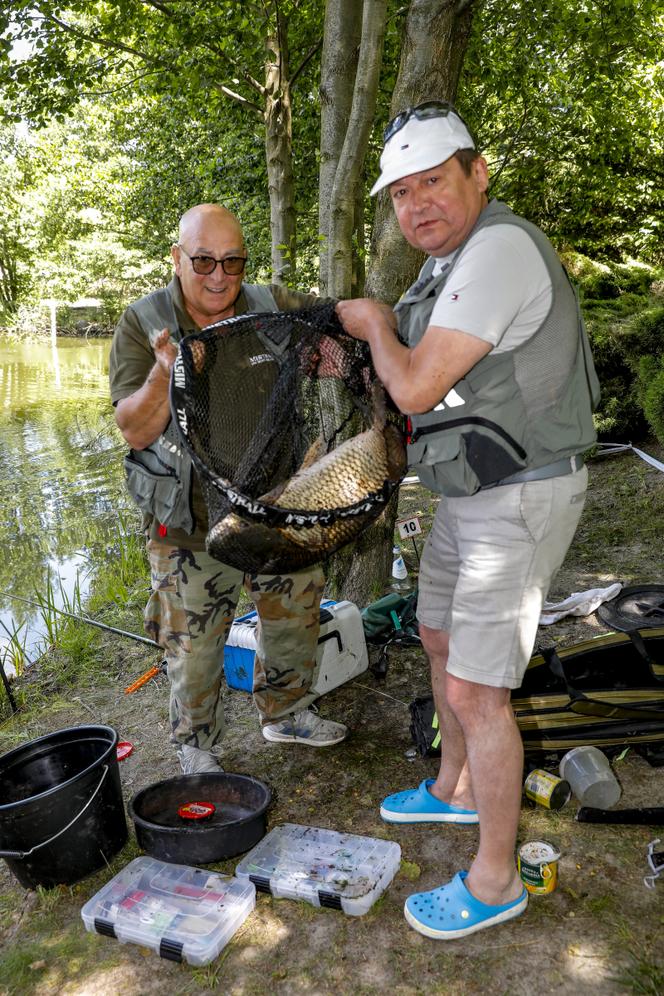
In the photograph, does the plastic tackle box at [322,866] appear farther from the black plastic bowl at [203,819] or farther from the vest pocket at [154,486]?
the vest pocket at [154,486]

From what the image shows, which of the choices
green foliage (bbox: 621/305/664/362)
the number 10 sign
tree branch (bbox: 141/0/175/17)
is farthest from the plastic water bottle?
tree branch (bbox: 141/0/175/17)

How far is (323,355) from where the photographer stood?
8.80ft

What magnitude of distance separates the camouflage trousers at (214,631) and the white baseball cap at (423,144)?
1.67m

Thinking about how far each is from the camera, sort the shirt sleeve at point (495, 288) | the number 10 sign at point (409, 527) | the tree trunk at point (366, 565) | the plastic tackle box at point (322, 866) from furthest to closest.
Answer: the number 10 sign at point (409, 527) → the tree trunk at point (366, 565) → the plastic tackle box at point (322, 866) → the shirt sleeve at point (495, 288)

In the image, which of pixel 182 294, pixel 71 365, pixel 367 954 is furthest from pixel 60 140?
pixel 367 954

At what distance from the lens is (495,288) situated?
1965 mm

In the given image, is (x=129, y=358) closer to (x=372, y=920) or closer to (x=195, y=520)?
(x=195, y=520)

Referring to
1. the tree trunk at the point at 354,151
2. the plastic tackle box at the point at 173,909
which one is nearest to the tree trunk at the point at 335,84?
the tree trunk at the point at 354,151

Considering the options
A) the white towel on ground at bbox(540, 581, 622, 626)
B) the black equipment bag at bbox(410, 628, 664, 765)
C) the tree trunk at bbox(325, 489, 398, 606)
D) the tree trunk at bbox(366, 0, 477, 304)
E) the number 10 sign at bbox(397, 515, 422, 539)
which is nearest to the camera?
the black equipment bag at bbox(410, 628, 664, 765)

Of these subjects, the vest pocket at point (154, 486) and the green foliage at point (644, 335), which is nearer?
the vest pocket at point (154, 486)

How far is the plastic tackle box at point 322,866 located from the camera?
2.57 meters

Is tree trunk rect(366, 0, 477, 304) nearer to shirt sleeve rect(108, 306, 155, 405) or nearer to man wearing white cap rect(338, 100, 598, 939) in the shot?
shirt sleeve rect(108, 306, 155, 405)

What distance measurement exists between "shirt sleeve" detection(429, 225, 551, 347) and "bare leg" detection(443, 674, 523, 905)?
3.42ft

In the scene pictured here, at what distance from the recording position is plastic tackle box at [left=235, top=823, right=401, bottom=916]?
101 inches
